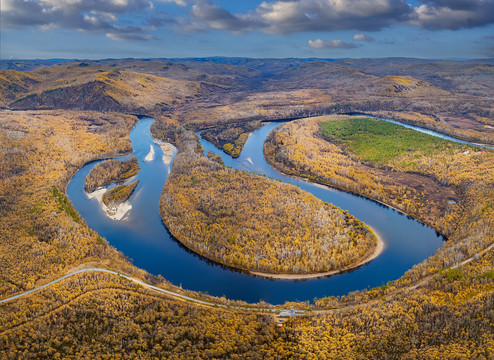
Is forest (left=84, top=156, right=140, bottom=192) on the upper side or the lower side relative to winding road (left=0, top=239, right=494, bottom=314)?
upper

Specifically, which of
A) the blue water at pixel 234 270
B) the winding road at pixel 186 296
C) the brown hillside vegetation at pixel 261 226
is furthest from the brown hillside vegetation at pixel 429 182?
the brown hillside vegetation at pixel 261 226

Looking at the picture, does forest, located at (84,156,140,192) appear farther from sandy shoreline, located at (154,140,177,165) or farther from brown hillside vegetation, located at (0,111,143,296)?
sandy shoreline, located at (154,140,177,165)

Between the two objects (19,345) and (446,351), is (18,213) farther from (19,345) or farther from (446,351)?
(446,351)

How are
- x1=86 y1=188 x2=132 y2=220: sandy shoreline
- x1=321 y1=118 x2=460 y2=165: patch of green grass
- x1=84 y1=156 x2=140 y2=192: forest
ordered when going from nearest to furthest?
x1=86 y1=188 x2=132 y2=220: sandy shoreline → x1=84 y1=156 x2=140 y2=192: forest → x1=321 y1=118 x2=460 y2=165: patch of green grass

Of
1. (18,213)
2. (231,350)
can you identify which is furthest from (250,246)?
(18,213)

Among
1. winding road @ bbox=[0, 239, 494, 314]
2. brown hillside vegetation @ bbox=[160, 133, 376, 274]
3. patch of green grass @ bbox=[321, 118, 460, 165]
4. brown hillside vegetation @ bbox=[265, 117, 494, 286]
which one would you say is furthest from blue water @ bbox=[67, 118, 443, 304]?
patch of green grass @ bbox=[321, 118, 460, 165]

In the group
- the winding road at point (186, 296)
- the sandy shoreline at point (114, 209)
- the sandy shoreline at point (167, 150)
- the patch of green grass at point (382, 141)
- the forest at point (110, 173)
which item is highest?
the patch of green grass at point (382, 141)

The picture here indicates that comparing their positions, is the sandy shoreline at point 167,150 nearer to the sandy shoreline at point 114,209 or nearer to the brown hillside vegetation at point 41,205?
the brown hillside vegetation at point 41,205
